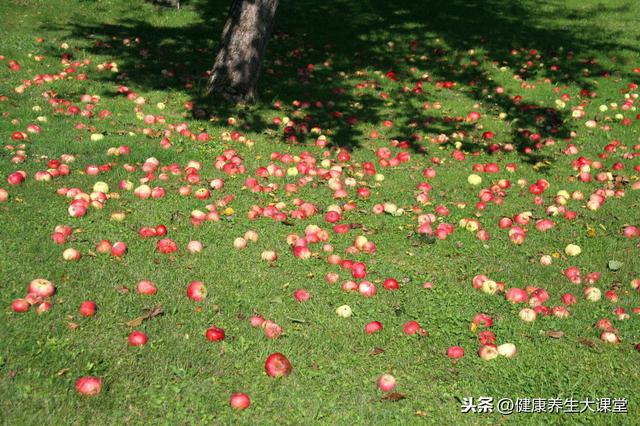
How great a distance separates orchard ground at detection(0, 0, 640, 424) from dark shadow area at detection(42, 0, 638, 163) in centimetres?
7

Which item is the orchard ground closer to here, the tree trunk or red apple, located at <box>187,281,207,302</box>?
red apple, located at <box>187,281,207,302</box>

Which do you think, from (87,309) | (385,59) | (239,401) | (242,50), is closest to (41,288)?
(87,309)

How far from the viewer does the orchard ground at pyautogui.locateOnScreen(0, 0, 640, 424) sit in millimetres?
4285

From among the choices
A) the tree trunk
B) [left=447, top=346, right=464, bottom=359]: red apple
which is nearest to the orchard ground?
[left=447, top=346, right=464, bottom=359]: red apple

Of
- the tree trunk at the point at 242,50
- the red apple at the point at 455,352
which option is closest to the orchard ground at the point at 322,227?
the red apple at the point at 455,352

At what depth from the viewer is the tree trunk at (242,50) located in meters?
9.55

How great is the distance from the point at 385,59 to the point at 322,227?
7.31 metres

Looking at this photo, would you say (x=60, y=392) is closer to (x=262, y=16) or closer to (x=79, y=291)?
(x=79, y=291)

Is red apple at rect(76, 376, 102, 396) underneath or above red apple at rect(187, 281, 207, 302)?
above

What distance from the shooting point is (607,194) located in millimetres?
7379

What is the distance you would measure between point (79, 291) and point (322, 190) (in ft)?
10.5

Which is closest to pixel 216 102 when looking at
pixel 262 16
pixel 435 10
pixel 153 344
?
pixel 262 16

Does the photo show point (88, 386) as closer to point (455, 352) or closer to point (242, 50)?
point (455, 352)

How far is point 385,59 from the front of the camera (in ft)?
41.8
